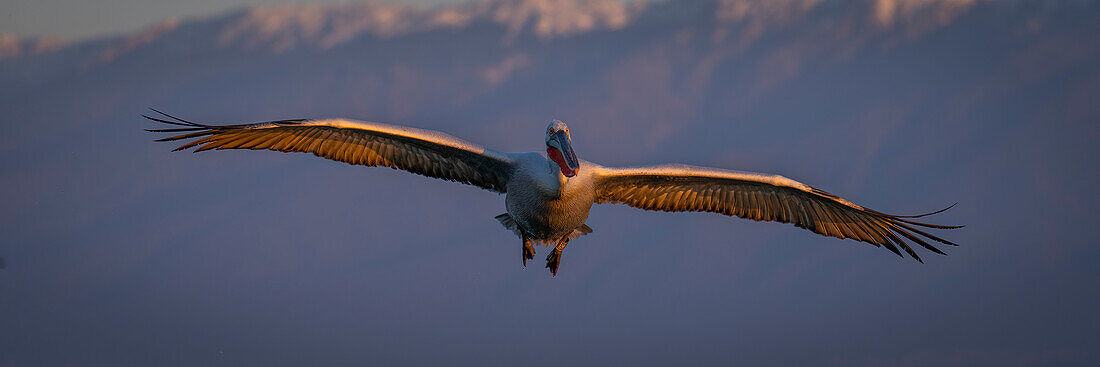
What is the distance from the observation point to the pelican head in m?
11.2

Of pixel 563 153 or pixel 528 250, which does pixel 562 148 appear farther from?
pixel 528 250

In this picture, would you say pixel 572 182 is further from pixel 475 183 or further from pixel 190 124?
pixel 190 124

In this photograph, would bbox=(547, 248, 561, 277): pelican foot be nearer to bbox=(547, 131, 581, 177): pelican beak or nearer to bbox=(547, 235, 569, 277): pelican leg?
bbox=(547, 235, 569, 277): pelican leg

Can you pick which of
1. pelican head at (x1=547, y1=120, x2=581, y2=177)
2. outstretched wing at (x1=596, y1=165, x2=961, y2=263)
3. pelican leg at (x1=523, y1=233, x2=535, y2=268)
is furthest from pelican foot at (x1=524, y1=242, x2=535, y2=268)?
pelican head at (x1=547, y1=120, x2=581, y2=177)

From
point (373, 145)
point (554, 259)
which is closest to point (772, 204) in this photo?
point (554, 259)

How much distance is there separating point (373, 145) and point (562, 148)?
2.39 meters

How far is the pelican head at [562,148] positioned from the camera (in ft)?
36.7

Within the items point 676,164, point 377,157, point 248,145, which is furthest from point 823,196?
point 248,145

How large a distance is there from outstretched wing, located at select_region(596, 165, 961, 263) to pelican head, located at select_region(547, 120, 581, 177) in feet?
4.22

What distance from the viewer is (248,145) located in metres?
12.0

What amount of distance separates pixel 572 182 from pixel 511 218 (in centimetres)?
154

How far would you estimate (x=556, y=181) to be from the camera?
1157cm

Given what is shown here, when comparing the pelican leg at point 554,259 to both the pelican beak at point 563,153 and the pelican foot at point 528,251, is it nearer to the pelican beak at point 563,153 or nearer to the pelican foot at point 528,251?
the pelican foot at point 528,251

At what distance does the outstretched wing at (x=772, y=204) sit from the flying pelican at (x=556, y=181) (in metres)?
0.01
